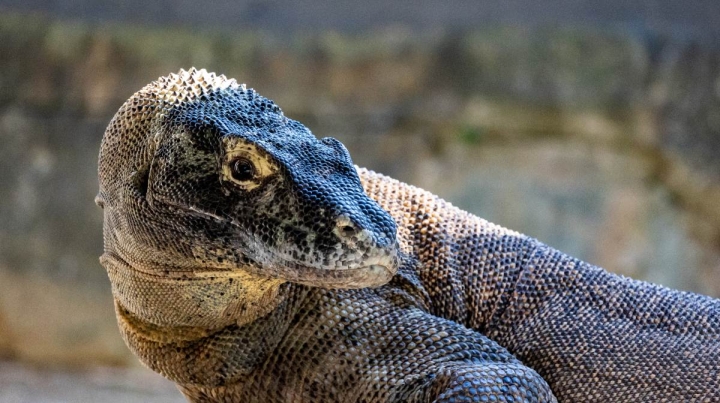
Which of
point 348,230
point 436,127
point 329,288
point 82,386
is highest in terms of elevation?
point 436,127

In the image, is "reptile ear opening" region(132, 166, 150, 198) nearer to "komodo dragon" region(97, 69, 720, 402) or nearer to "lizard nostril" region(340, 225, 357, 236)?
"komodo dragon" region(97, 69, 720, 402)

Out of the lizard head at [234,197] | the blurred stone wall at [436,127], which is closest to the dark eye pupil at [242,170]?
the lizard head at [234,197]

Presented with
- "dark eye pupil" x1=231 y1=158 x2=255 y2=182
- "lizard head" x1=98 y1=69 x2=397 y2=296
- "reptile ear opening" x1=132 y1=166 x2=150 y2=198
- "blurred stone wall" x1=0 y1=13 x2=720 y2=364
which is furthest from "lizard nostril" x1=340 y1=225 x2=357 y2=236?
"blurred stone wall" x1=0 y1=13 x2=720 y2=364

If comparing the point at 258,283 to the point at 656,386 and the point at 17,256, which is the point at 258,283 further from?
the point at 17,256

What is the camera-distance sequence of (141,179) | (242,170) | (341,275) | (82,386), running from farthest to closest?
(82,386), (141,179), (242,170), (341,275)

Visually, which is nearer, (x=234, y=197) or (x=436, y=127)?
(x=234, y=197)

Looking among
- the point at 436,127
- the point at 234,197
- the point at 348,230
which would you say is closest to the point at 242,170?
the point at 234,197

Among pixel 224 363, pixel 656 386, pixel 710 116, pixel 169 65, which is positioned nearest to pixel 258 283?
pixel 224 363

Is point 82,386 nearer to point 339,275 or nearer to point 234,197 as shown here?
point 234,197
